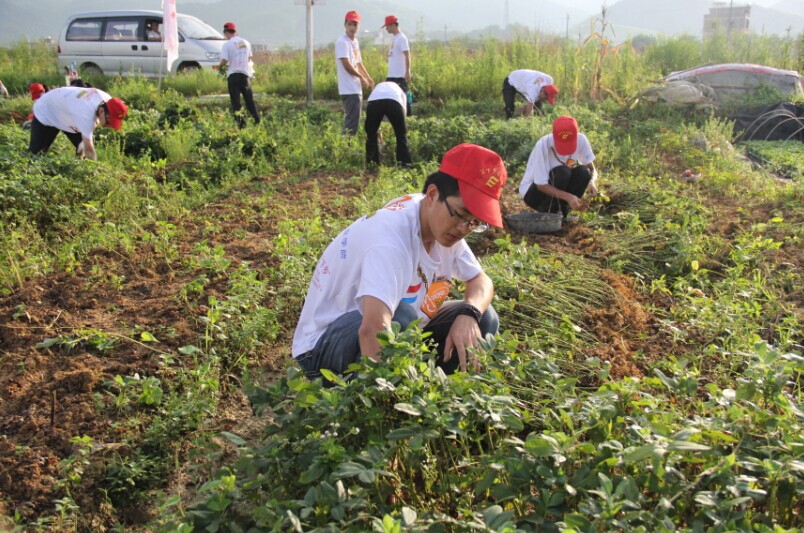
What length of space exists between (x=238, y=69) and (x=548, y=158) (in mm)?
5403

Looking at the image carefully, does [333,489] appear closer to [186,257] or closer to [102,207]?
[186,257]

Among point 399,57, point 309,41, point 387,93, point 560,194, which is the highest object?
point 309,41

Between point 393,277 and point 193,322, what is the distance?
178cm

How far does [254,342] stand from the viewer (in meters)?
3.33

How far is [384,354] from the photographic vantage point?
5.95 feet

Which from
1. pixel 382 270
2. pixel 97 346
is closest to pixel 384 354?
pixel 382 270

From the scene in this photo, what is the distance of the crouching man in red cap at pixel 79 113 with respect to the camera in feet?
18.3

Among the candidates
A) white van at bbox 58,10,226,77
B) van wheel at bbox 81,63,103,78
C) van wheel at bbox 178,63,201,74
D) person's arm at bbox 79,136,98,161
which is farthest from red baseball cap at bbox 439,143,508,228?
van wheel at bbox 81,63,103,78

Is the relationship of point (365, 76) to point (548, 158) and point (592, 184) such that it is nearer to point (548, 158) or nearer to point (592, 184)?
point (548, 158)

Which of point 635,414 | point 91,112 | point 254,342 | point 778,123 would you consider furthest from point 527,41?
point 635,414

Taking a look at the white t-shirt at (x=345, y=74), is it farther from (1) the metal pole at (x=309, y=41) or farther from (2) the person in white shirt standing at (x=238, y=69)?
(1) the metal pole at (x=309, y=41)

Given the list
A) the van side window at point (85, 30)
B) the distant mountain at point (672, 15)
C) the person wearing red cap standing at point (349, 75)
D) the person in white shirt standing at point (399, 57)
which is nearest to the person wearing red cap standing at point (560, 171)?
the person wearing red cap standing at point (349, 75)

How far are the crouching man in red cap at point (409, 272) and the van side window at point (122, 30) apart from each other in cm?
1264

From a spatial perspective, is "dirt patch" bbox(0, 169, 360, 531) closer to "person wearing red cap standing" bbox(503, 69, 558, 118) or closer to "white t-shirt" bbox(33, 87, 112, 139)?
"white t-shirt" bbox(33, 87, 112, 139)
